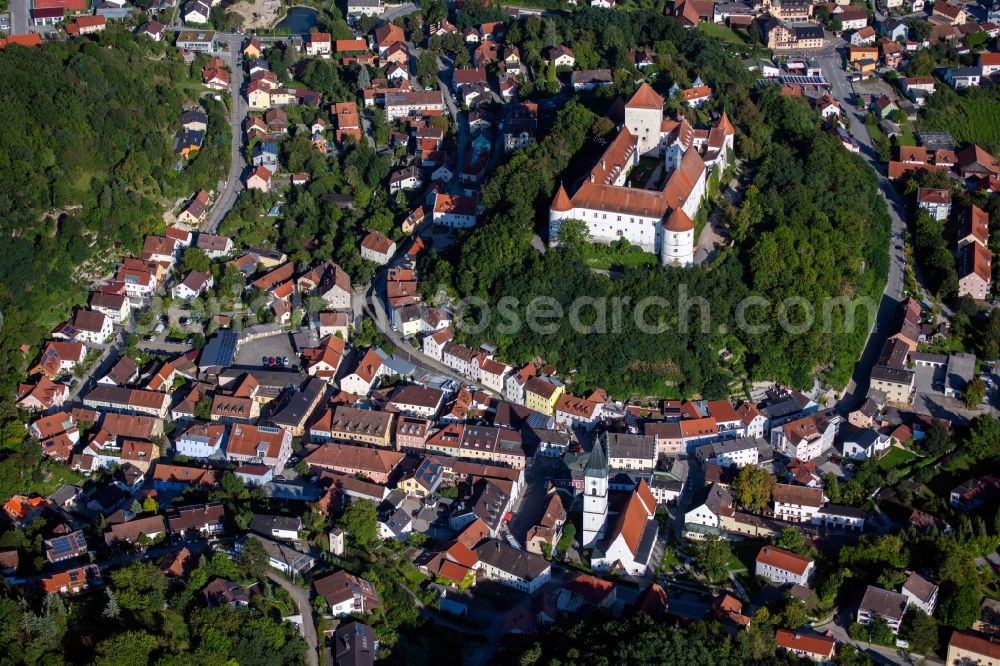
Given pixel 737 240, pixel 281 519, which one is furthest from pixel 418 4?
pixel 281 519

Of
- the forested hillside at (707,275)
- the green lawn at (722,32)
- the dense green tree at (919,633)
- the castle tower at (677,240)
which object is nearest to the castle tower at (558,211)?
the forested hillside at (707,275)

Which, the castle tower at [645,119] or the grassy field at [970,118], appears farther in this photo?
the grassy field at [970,118]

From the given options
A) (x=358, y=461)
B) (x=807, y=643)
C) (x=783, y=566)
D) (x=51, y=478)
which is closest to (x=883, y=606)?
(x=807, y=643)

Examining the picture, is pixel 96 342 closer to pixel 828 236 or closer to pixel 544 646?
pixel 544 646

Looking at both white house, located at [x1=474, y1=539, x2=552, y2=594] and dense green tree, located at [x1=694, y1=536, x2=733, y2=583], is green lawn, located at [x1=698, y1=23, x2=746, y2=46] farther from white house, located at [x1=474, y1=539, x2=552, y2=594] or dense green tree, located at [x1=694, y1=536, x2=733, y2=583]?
white house, located at [x1=474, y1=539, x2=552, y2=594]

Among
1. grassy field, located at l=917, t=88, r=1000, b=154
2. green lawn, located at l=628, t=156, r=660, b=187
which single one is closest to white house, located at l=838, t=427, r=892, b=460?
→ green lawn, located at l=628, t=156, r=660, b=187

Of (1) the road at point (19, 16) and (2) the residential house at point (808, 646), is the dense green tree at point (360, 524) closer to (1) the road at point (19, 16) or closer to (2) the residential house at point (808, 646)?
(2) the residential house at point (808, 646)
